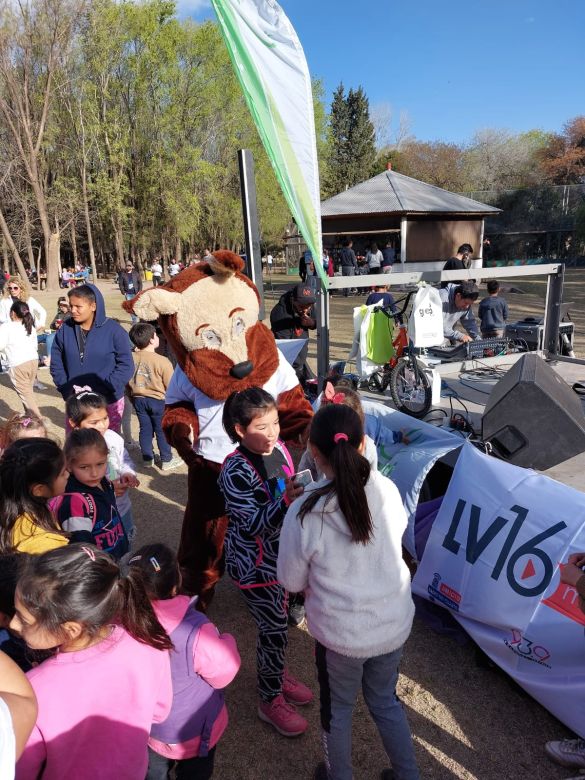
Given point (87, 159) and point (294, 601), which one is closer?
point (294, 601)

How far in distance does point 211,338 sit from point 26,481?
125cm

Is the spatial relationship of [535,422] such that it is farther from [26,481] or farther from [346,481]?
[26,481]

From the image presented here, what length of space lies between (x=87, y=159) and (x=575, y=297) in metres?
25.5

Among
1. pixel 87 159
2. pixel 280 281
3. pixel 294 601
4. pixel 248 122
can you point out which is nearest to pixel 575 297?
pixel 280 281

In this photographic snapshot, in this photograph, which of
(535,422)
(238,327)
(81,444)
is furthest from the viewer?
(535,422)

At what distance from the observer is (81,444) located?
8.30 ft

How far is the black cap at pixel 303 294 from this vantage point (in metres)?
5.62

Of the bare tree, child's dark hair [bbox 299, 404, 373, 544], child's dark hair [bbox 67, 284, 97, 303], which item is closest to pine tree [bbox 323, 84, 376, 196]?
the bare tree

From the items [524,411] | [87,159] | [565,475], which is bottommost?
[565,475]

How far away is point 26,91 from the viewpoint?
25.4m

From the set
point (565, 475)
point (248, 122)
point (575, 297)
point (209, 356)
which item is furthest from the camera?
point (248, 122)

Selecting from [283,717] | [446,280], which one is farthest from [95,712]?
[446,280]

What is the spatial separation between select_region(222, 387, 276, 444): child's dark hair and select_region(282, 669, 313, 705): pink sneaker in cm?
133

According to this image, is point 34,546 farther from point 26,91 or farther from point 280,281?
point 26,91
